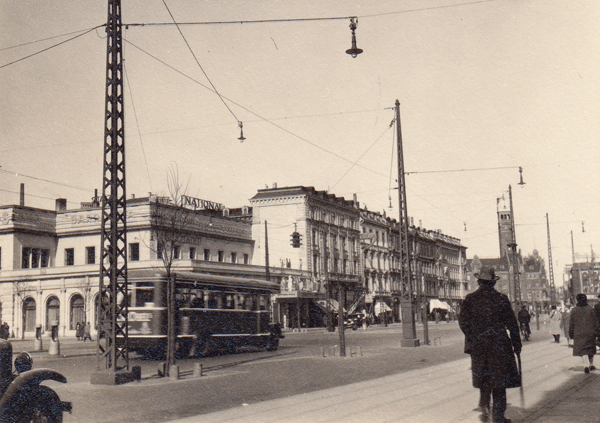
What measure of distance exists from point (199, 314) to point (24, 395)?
1587 centimetres

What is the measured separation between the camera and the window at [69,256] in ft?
185

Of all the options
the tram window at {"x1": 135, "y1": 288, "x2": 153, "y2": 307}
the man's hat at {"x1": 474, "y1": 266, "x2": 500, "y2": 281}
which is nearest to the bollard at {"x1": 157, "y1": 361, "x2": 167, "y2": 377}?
the tram window at {"x1": 135, "y1": 288, "x2": 153, "y2": 307}

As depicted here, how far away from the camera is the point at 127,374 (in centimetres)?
1423

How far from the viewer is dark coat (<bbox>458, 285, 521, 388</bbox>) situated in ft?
24.2

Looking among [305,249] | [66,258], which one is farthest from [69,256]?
[305,249]

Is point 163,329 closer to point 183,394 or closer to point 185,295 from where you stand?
point 185,295

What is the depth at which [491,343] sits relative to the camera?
748 cm

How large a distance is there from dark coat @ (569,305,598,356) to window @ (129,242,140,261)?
42.9m

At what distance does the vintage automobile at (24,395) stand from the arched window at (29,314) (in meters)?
48.2

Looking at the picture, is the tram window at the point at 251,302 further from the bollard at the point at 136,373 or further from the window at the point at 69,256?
the window at the point at 69,256

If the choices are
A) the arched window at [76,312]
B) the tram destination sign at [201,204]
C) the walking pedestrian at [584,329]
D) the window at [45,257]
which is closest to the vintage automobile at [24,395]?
the walking pedestrian at [584,329]

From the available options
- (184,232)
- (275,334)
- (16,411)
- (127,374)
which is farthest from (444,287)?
(16,411)

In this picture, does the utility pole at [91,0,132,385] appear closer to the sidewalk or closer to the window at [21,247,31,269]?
the sidewalk

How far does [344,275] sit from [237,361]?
5097cm
